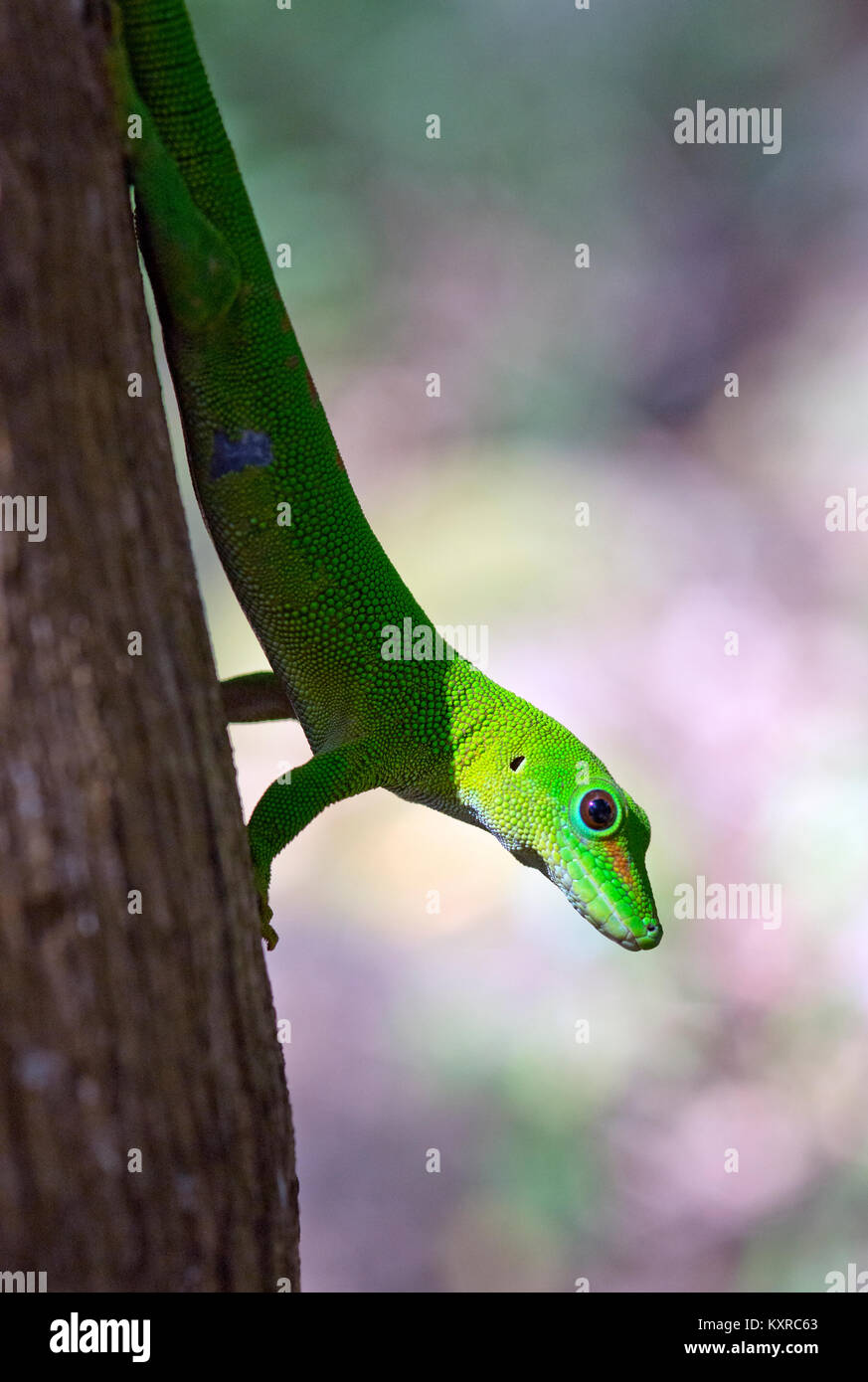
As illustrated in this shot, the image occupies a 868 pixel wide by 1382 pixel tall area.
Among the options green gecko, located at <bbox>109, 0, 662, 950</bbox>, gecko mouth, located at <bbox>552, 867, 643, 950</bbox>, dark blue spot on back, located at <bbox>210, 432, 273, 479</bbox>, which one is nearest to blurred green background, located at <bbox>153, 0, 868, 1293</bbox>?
gecko mouth, located at <bbox>552, 867, 643, 950</bbox>

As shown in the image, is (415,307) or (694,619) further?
(415,307)

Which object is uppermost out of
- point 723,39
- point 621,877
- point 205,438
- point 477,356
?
point 723,39

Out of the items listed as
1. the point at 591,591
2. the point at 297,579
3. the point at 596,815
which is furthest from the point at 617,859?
the point at 591,591

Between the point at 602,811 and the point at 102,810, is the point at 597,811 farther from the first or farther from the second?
the point at 102,810

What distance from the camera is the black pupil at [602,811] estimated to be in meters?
2.60

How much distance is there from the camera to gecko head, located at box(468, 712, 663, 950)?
261cm

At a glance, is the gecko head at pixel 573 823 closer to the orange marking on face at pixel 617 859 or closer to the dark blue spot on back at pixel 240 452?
the orange marking on face at pixel 617 859

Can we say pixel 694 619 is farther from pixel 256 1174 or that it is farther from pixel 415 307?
pixel 256 1174

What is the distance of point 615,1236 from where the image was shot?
5.36 metres

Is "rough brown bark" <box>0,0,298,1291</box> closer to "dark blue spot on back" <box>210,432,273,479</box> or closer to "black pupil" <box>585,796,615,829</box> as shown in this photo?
"dark blue spot on back" <box>210,432,273,479</box>

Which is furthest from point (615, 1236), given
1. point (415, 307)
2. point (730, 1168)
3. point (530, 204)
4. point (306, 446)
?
point (530, 204)

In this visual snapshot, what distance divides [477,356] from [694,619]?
226cm

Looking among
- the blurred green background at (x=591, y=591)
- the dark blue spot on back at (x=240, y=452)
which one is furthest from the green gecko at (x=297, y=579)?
the blurred green background at (x=591, y=591)

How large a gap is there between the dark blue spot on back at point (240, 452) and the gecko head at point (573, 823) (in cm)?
81
